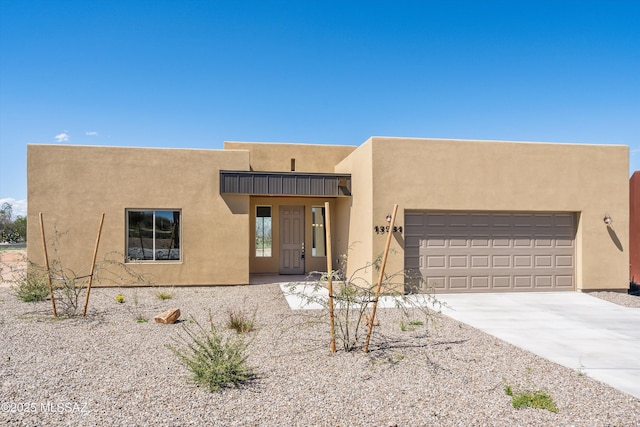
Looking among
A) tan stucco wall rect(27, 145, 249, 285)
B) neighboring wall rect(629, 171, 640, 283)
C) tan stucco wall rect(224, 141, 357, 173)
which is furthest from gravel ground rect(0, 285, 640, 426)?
neighboring wall rect(629, 171, 640, 283)

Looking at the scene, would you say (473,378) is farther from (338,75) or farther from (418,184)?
(338,75)

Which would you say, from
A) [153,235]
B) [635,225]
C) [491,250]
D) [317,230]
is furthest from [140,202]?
[635,225]

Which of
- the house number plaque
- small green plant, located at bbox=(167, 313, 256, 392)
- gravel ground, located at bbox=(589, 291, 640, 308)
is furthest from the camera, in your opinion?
the house number plaque

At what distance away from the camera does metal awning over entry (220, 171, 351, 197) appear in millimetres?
12367

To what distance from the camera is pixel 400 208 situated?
1121 cm

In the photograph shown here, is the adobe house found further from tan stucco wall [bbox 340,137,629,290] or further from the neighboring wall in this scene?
the neighboring wall

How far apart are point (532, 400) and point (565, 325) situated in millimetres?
4553

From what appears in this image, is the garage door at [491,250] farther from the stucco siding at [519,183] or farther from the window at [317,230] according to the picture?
the window at [317,230]

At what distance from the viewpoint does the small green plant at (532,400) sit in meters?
4.18

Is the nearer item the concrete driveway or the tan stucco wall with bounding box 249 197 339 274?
the concrete driveway

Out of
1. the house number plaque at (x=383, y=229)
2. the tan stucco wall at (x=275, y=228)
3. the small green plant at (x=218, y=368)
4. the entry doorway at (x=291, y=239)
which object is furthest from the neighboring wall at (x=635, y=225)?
the small green plant at (x=218, y=368)

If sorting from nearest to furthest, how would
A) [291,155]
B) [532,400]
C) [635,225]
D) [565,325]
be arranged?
[532,400]
[565,325]
[635,225]
[291,155]

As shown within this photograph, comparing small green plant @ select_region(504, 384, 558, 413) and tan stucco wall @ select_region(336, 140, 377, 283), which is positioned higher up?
tan stucco wall @ select_region(336, 140, 377, 283)

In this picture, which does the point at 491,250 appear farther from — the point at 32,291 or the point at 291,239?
the point at 32,291
